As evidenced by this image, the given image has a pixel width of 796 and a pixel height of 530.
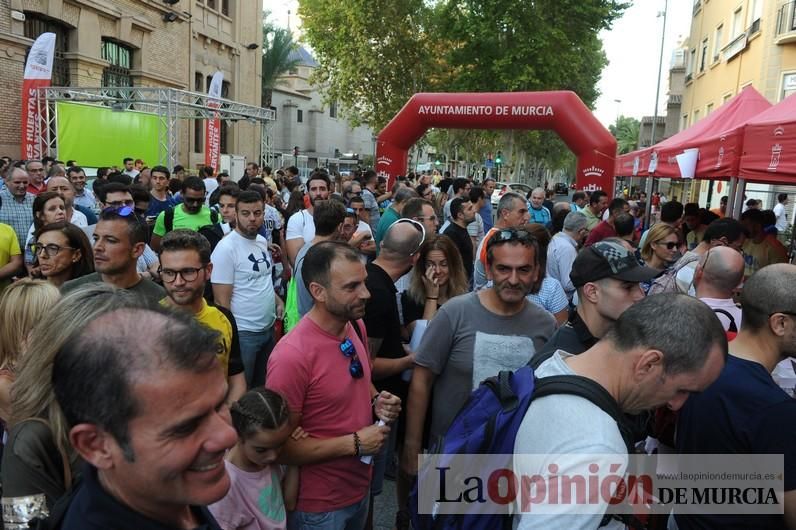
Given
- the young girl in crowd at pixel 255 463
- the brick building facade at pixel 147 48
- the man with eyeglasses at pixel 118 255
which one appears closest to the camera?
the young girl in crowd at pixel 255 463

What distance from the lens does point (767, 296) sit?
7.51 ft

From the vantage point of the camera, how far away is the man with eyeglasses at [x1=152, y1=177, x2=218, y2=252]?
5.99 m

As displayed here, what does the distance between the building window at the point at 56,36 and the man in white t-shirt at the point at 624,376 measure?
18671 mm

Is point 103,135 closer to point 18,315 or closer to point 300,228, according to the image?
point 300,228

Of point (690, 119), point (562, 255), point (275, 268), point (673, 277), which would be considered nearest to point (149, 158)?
point (275, 268)

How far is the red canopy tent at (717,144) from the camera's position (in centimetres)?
566

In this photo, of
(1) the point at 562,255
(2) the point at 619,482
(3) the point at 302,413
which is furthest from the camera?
(1) the point at 562,255

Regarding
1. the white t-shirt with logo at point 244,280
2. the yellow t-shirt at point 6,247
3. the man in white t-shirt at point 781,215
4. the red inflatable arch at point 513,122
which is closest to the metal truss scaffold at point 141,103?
the red inflatable arch at point 513,122

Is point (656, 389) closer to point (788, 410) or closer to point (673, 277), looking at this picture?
point (788, 410)

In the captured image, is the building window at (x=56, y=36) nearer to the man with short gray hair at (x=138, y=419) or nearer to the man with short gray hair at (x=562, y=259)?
the man with short gray hair at (x=562, y=259)

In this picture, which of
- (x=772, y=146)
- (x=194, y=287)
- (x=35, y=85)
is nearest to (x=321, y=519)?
(x=194, y=287)

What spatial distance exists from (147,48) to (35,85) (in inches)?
242

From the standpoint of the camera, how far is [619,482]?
142 cm

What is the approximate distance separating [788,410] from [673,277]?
2624 millimetres
